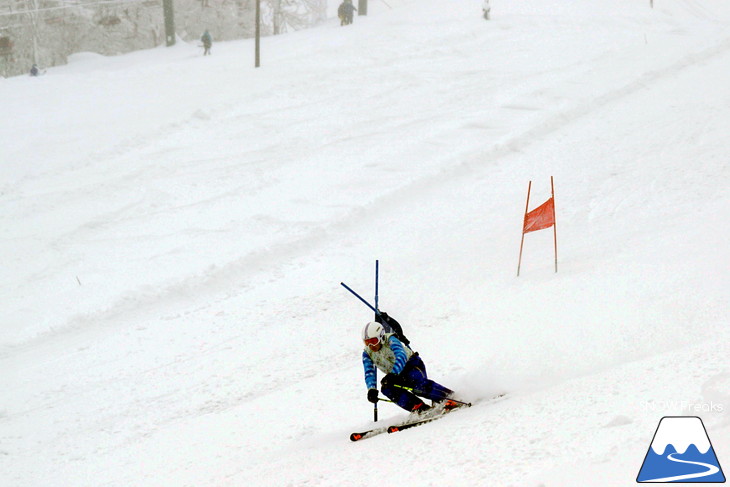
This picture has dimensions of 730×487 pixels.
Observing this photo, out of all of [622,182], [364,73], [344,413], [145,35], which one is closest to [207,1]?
[145,35]

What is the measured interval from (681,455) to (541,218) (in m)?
6.74

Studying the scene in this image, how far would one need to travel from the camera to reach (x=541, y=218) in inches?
501

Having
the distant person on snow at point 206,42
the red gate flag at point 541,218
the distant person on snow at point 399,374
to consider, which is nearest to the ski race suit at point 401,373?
the distant person on snow at point 399,374

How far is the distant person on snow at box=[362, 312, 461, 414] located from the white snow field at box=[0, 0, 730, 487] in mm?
392

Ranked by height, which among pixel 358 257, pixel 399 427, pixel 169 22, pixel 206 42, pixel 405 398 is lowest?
pixel 358 257

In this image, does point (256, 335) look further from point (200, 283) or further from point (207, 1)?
point (207, 1)

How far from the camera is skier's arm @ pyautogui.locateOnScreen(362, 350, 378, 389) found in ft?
29.2

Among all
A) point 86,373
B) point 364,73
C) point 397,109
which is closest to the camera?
point 86,373

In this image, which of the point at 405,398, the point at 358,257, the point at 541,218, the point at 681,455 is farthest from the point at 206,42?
the point at 681,455

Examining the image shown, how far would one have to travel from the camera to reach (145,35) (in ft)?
120

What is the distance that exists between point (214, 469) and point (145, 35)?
30.7 meters

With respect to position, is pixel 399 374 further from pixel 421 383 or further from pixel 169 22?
pixel 169 22

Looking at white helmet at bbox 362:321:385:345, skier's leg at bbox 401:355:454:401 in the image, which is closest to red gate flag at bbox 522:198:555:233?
skier's leg at bbox 401:355:454:401

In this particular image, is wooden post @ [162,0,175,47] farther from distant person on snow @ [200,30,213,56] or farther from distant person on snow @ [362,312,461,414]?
distant person on snow @ [362,312,461,414]
